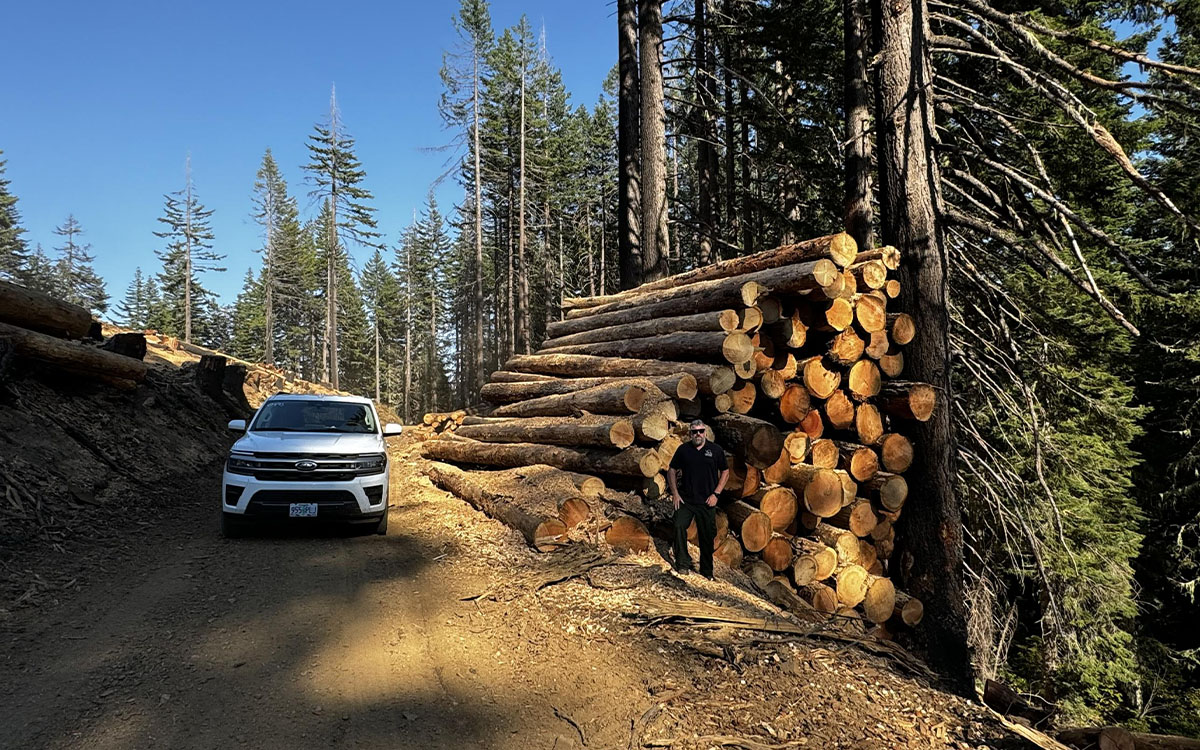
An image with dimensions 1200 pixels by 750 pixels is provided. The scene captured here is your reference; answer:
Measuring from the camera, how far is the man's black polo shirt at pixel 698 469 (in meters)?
6.34

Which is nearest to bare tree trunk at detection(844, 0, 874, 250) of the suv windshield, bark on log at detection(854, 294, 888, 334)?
bark on log at detection(854, 294, 888, 334)

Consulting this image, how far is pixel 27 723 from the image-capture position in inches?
137

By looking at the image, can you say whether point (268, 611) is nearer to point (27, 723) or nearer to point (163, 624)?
point (163, 624)

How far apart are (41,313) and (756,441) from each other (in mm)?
11409

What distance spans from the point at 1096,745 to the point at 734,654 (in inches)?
86.2

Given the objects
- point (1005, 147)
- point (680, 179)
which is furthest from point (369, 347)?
point (1005, 147)

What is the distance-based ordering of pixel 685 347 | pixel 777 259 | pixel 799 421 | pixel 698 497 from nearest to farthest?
pixel 698 497 < pixel 799 421 < pixel 777 259 < pixel 685 347

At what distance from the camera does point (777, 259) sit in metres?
7.94

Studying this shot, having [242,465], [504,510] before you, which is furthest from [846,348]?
[242,465]

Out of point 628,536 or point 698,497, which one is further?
point 628,536

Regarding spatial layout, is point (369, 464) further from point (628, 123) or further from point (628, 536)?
point (628, 123)

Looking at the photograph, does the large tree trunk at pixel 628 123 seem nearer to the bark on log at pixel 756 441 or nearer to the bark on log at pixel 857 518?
the bark on log at pixel 756 441

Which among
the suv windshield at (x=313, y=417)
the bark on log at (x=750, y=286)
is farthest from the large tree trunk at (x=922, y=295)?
the suv windshield at (x=313, y=417)

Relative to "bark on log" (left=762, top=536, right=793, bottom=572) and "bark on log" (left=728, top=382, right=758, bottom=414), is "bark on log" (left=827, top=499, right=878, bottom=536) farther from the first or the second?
"bark on log" (left=728, top=382, right=758, bottom=414)
